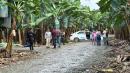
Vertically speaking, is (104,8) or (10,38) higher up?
(104,8)

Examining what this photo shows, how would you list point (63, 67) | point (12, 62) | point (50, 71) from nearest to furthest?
point (50, 71)
point (63, 67)
point (12, 62)

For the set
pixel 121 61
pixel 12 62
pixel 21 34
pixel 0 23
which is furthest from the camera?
pixel 21 34

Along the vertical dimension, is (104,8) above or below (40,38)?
above

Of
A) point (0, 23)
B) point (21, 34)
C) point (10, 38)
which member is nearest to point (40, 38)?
point (21, 34)

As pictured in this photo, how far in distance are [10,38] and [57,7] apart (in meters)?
19.3

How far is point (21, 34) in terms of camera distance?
3962 cm

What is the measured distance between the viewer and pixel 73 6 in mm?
40688

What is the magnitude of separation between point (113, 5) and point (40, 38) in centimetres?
1920

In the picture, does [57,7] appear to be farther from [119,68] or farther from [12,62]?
[119,68]

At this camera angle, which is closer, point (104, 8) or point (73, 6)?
point (104, 8)

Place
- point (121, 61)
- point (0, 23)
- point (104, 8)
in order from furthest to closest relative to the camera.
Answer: point (0, 23), point (104, 8), point (121, 61)

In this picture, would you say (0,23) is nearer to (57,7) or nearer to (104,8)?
(104,8)

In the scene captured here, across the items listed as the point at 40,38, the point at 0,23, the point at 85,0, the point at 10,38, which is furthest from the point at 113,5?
the point at 85,0

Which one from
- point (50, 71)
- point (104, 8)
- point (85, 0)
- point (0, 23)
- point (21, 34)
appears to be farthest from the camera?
point (85, 0)
